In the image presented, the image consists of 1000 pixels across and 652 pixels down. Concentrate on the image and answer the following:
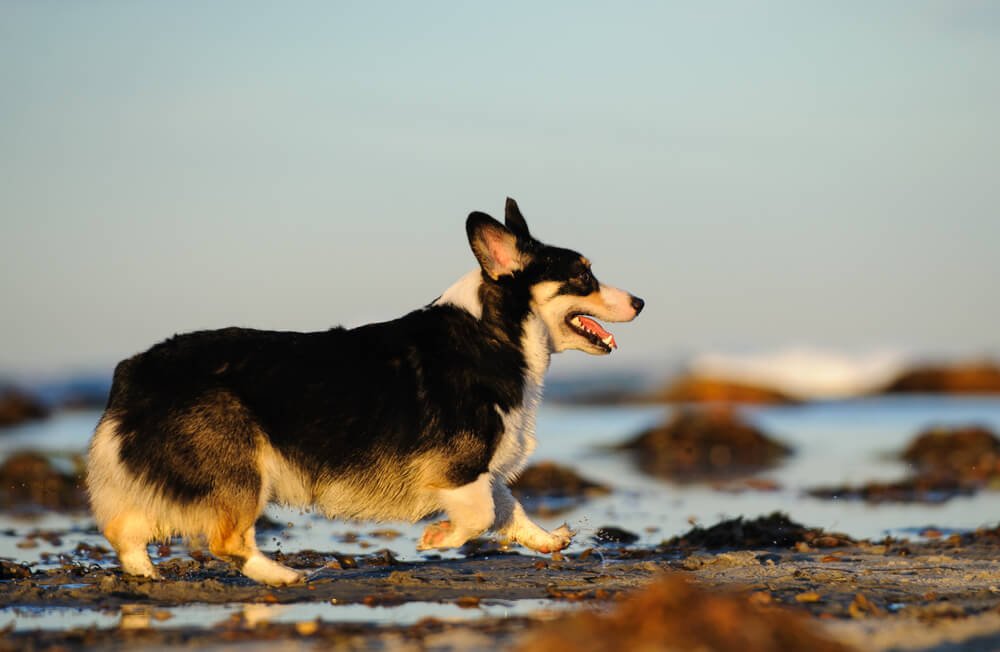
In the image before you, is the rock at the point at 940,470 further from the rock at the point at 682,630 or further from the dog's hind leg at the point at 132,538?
the rock at the point at 682,630

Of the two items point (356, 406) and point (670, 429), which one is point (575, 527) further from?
point (670, 429)

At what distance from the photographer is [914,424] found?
66.0 feet

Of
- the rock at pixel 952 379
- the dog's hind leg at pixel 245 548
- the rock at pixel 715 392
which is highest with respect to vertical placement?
the rock at pixel 952 379

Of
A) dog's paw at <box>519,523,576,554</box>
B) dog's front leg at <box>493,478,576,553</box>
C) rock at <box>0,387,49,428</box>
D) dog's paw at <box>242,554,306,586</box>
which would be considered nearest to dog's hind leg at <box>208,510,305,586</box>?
dog's paw at <box>242,554,306,586</box>

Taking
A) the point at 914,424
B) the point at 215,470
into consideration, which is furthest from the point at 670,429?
the point at 215,470

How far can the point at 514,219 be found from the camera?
750 centimetres

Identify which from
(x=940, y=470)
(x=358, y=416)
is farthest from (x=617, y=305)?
(x=940, y=470)

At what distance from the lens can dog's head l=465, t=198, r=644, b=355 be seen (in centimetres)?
713

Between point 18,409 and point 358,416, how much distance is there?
18.1 meters

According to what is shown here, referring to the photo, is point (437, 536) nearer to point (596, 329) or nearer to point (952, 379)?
point (596, 329)

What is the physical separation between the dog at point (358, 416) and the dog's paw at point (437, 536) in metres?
0.01

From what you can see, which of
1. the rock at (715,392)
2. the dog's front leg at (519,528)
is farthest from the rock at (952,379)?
the dog's front leg at (519,528)

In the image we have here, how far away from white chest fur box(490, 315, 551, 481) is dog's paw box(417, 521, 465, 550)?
1.22ft

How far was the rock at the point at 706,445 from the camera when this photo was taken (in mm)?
15453
